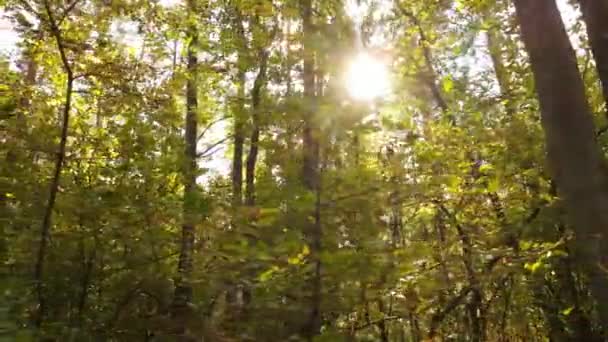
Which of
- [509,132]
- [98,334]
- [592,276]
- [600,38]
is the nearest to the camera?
[592,276]

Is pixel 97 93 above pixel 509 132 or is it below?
above

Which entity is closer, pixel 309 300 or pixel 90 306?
pixel 309 300

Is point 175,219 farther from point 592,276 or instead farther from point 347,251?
point 592,276

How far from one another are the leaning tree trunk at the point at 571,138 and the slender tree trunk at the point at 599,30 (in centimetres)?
76

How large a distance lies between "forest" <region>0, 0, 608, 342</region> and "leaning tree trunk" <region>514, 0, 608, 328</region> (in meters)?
0.01

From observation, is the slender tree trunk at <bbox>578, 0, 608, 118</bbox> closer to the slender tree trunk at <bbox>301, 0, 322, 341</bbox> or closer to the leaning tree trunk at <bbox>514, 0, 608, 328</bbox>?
the leaning tree trunk at <bbox>514, 0, 608, 328</bbox>

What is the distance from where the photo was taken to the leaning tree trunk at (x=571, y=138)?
2623 mm

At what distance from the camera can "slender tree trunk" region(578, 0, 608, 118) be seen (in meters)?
3.53

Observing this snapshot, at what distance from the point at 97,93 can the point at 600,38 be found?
4.53 metres

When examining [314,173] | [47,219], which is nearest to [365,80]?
[314,173]

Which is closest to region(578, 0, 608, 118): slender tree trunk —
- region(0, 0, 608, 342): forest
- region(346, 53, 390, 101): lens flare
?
region(0, 0, 608, 342): forest

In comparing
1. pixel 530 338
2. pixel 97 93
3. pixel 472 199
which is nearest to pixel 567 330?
pixel 472 199

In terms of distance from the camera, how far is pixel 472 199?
5.51m

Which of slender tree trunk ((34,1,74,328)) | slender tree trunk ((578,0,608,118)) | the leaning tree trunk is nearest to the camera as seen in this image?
the leaning tree trunk
